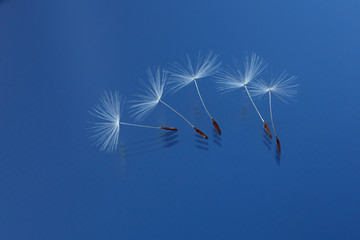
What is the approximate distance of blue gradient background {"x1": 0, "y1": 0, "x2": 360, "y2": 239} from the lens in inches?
74.5

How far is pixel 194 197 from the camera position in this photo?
1.93 metres

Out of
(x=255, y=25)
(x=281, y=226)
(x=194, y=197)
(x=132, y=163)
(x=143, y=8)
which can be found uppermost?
(x=143, y=8)

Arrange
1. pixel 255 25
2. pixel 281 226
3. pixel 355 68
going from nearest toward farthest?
1. pixel 281 226
2. pixel 355 68
3. pixel 255 25

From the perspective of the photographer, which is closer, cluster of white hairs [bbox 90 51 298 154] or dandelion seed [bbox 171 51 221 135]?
cluster of white hairs [bbox 90 51 298 154]

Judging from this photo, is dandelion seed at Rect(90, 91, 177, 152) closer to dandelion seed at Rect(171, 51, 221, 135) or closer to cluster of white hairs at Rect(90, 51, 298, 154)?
cluster of white hairs at Rect(90, 51, 298, 154)

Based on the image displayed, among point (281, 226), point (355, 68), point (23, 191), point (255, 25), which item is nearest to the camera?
point (281, 226)

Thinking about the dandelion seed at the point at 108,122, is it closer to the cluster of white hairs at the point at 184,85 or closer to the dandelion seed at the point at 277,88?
the cluster of white hairs at the point at 184,85

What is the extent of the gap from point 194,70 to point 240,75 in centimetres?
30

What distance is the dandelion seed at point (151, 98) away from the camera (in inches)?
84.9

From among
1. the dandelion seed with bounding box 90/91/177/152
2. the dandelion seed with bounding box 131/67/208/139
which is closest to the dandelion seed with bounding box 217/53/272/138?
the dandelion seed with bounding box 131/67/208/139

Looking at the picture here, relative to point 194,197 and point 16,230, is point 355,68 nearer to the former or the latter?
point 194,197

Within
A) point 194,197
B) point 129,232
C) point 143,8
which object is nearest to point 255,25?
point 143,8

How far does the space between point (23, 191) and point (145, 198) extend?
0.70 meters

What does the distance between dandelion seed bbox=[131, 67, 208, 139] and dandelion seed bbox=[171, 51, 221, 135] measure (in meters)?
0.08
